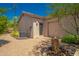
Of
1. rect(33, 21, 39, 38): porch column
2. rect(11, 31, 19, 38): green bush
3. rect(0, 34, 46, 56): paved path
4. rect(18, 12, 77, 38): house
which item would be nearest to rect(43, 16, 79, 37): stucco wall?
rect(18, 12, 77, 38): house

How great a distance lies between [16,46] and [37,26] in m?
0.58

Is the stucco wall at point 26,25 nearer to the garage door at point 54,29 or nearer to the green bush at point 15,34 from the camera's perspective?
the green bush at point 15,34

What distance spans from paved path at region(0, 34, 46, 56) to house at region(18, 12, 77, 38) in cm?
14

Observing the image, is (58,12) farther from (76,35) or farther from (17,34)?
(17,34)

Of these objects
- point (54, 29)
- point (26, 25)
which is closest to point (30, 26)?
point (26, 25)

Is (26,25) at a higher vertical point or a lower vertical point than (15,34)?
higher

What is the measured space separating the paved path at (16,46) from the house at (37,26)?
143 mm

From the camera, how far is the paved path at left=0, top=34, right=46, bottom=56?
482 centimetres

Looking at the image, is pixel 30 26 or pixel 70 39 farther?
pixel 30 26

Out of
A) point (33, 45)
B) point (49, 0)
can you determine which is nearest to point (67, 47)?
point (33, 45)

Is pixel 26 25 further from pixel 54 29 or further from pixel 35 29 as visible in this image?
pixel 54 29

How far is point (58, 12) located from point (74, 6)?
0.34 meters

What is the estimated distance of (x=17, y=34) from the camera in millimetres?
4953

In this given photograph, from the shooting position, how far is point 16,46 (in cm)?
488
